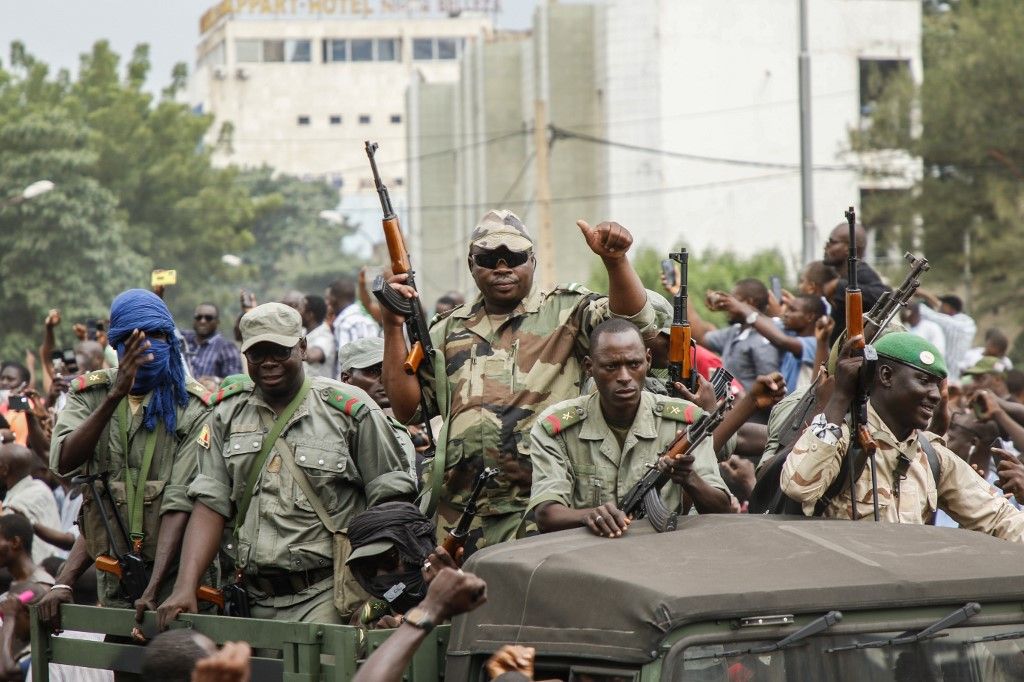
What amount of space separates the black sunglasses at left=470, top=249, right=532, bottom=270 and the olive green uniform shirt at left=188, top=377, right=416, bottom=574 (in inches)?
26.4

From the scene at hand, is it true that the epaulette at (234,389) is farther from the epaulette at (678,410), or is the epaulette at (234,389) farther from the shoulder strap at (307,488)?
the epaulette at (678,410)

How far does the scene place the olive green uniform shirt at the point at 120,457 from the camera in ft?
21.2

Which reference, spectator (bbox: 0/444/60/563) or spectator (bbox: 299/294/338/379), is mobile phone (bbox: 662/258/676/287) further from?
spectator (bbox: 0/444/60/563)

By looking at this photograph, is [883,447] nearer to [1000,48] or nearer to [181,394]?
[181,394]

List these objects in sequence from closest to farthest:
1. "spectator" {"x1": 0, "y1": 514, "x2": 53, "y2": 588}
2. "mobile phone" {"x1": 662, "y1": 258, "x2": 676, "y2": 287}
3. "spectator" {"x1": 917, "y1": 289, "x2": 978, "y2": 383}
Result: "mobile phone" {"x1": 662, "y1": 258, "x2": 676, "y2": 287}
"spectator" {"x1": 0, "y1": 514, "x2": 53, "y2": 588}
"spectator" {"x1": 917, "y1": 289, "x2": 978, "y2": 383}

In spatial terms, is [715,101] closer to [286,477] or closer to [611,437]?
[286,477]

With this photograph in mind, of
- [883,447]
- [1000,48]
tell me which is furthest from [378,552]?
[1000,48]

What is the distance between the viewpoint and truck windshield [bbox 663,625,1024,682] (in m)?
3.91

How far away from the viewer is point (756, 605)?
3.95 metres

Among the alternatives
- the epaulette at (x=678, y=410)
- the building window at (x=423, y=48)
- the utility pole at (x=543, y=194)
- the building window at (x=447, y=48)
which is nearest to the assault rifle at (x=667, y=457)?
the epaulette at (x=678, y=410)

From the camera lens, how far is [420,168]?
5753 centimetres

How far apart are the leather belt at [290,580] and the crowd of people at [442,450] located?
1 cm

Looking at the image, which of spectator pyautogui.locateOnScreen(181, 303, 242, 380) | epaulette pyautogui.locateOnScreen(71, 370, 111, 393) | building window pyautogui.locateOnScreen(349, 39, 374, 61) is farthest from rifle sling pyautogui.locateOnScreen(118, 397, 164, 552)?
building window pyautogui.locateOnScreen(349, 39, 374, 61)

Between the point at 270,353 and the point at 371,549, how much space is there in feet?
3.23
